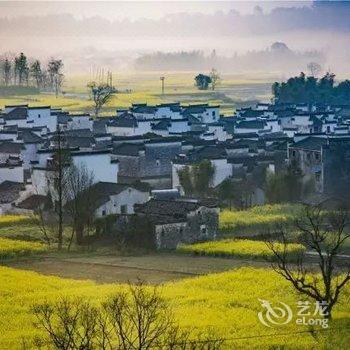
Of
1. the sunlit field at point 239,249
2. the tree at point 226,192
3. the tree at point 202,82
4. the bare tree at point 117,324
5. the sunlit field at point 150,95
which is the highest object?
the tree at point 202,82

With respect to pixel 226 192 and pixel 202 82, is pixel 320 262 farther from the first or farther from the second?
pixel 202 82

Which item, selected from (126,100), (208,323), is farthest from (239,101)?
(208,323)

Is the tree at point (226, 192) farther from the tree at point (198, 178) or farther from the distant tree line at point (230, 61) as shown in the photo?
the distant tree line at point (230, 61)

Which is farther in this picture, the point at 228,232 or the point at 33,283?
the point at 228,232

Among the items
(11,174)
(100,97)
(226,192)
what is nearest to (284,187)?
(226,192)

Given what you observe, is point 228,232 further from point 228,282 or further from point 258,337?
point 258,337

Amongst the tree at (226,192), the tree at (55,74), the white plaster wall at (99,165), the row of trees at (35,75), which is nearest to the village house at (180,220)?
the white plaster wall at (99,165)

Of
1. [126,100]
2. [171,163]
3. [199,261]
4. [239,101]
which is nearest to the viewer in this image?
[199,261]
